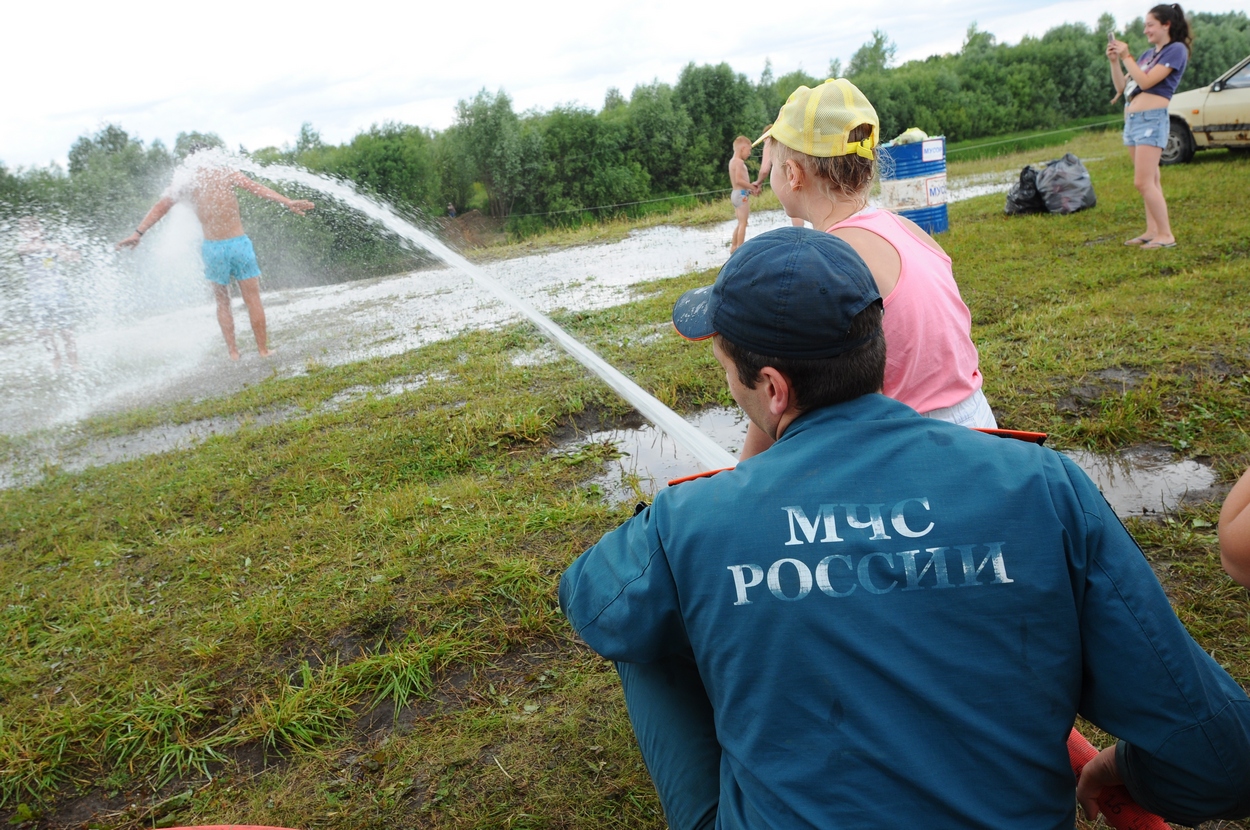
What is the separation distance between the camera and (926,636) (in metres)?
1.19

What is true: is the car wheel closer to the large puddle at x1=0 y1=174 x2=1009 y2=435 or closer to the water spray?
the large puddle at x1=0 y1=174 x2=1009 y2=435

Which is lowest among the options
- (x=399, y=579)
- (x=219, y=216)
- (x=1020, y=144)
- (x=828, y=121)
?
(x=399, y=579)

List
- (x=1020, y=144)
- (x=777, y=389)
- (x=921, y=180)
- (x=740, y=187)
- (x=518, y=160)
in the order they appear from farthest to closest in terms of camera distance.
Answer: (x=1020, y=144)
(x=518, y=160)
(x=740, y=187)
(x=921, y=180)
(x=777, y=389)

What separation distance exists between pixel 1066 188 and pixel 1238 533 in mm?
9548

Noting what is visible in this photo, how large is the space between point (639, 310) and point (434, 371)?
219 centimetres

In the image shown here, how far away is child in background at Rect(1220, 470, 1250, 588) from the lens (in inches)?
54.7

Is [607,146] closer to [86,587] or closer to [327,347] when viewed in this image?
[327,347]

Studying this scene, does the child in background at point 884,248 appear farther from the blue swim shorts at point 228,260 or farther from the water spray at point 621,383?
the blue swim shorts at point 228,260

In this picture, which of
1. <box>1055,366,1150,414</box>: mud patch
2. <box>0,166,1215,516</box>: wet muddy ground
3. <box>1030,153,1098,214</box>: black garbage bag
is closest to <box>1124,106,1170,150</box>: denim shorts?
<box>1030,153,1098,214</box>: black garbage bag

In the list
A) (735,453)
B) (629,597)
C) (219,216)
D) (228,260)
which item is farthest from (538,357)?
(629,597)

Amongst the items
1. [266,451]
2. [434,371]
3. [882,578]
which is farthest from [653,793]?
[434,371]

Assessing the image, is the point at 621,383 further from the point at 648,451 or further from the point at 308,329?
the point at 308,329

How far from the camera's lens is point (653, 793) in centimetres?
236

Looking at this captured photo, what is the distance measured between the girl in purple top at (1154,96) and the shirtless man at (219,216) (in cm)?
790
